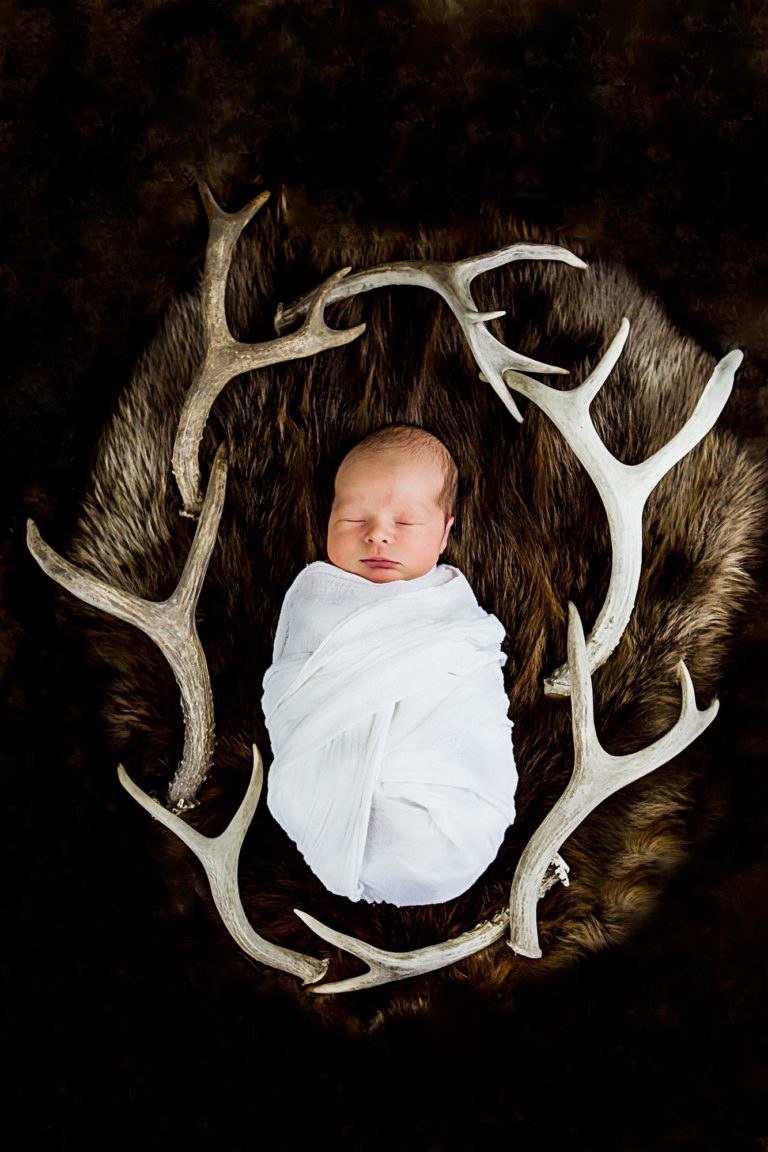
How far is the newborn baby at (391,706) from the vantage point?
1.19 metres

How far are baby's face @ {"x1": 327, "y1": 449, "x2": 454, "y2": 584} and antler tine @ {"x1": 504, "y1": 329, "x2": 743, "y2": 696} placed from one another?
0.63 feet

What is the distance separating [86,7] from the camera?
4.89 feet

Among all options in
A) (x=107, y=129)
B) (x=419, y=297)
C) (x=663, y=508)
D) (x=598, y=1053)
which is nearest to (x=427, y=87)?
(x=419, y=297)

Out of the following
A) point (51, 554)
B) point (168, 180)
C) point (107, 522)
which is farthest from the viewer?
point (168, 180)

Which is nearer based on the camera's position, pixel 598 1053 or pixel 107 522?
pixel 107 522

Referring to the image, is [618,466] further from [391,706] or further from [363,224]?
[363,224]

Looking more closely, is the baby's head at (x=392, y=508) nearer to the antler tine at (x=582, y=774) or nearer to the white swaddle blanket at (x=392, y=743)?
the white swaddle blanket at (x=392, y=743)

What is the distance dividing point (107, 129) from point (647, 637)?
1193mm

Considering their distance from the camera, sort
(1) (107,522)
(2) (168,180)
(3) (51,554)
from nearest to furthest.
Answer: (3) (51,554)
(1) (107,522)
(2) (168,180)

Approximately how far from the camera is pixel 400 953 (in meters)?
1.26

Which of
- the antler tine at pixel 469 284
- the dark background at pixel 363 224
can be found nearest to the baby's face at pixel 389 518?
the antler tine at pixel 469 284

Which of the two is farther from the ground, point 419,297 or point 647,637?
point 419,297

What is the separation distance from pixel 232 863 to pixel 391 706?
0.33 meters

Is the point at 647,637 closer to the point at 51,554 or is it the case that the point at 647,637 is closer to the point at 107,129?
the point at 51,554
